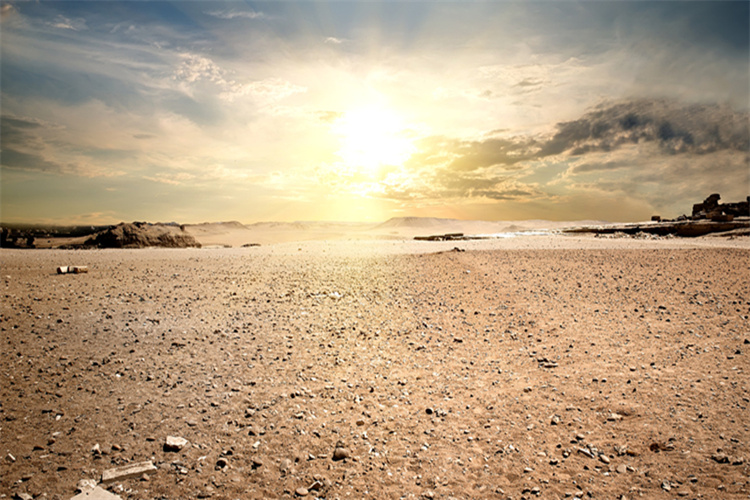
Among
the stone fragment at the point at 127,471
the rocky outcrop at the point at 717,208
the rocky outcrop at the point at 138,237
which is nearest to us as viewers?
the stone fragment at the point at 127,471

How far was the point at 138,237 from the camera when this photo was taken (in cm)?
2086

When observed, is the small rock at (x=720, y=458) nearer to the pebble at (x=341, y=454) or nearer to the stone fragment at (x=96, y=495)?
the pebble at (x=341, y=454)

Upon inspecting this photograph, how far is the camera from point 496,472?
3.44 m

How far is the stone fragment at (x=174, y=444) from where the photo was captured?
3.61m

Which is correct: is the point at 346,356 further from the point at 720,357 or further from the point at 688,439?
the point at 720,357

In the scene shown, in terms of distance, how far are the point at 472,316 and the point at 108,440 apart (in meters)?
6.20

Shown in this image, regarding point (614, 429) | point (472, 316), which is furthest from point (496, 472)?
point (472, 316)

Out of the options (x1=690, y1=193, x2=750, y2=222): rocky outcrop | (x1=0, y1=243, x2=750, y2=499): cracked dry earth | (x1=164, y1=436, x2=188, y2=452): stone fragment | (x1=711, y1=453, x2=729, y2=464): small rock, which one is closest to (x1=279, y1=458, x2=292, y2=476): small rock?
(x1=0, y1=243, x2=750, y2=499): cracked dry earth

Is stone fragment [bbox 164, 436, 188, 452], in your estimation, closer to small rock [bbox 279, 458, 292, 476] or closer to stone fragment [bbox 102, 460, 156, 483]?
stone fragment [bbox 102, 460, 156, 483]

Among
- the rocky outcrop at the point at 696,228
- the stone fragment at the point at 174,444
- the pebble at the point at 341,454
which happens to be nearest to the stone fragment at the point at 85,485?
the stone fragment at the point at 174,444

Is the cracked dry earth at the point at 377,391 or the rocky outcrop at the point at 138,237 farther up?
the rocky outcrop at the point at 138,237

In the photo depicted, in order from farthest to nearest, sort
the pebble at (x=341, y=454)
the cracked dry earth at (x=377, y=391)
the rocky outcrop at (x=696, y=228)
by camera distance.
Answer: the rocky outcrop at (x=696, y=228) < the pebble at (x=341, y=454) < the cracked dry earth at (x=377, y=391)

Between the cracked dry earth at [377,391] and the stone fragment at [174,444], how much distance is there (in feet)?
0.26

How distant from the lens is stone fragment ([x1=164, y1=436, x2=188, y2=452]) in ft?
11.9
